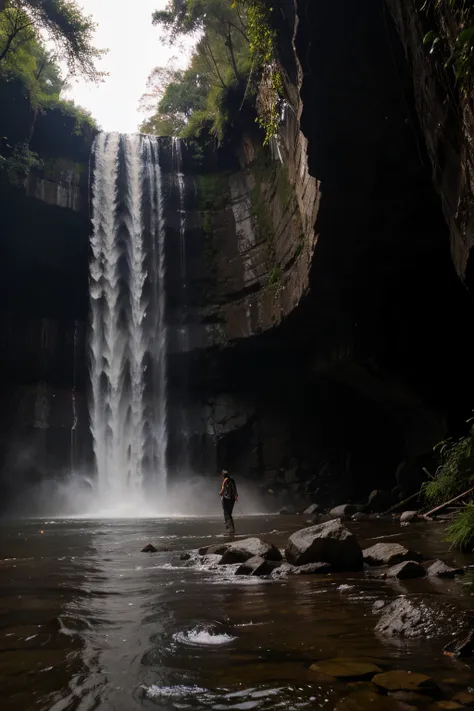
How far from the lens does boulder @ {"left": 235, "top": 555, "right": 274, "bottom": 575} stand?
5.65 meters

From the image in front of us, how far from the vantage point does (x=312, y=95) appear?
990 centimetres

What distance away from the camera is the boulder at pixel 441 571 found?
191 inches

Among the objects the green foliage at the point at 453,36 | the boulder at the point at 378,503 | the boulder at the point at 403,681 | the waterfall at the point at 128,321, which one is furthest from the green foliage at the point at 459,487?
the waterfall at the point at 128,321

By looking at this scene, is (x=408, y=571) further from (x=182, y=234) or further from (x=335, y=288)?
(x=182, y=234)

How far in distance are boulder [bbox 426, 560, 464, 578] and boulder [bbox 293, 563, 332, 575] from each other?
991 millimetres

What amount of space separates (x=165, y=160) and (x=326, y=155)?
13772mm

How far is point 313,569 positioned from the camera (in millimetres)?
5586

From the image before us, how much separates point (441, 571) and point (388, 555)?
1.00m

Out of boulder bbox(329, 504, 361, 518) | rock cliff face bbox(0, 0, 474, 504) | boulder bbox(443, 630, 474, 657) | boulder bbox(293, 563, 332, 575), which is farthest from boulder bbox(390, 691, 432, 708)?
boulder bbox(329, 504, 361, 518)

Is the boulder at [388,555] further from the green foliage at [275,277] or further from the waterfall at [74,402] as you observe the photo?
the waterfall at [74,402]

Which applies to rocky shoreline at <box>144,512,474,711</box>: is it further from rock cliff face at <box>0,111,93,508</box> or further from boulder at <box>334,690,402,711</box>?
rock cliff face at <box>0,111,93,508</box>

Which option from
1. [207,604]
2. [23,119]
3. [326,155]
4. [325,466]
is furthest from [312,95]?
[23,119]

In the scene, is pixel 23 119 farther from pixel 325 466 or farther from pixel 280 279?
pixel 325 466

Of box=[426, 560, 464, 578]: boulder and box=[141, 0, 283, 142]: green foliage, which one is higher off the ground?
box=[141, 0, 283, 142]: green foliage
